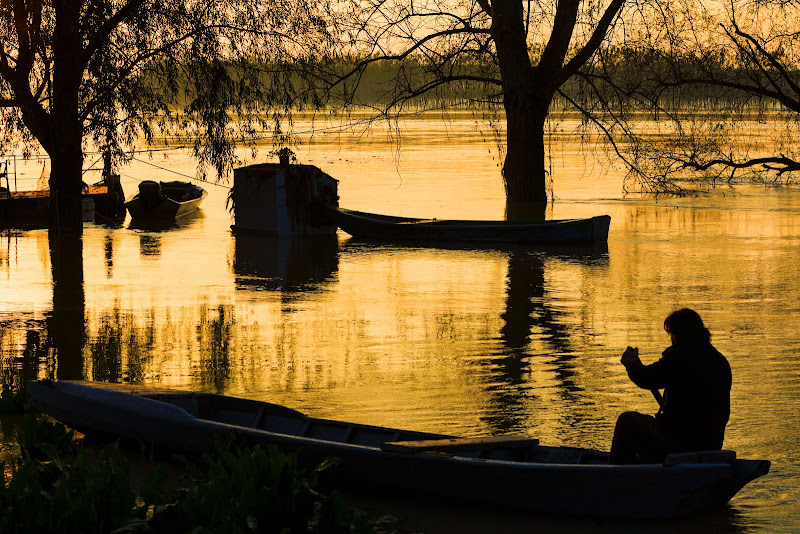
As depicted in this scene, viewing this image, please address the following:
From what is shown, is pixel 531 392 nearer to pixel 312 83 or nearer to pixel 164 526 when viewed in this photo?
pixel 164 526

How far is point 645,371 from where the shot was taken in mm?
8438

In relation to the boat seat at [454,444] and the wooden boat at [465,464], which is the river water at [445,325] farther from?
the boat seat at [454,444]

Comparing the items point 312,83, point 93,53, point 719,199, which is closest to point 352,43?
point 312,83

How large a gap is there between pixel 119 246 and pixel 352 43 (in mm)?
7121

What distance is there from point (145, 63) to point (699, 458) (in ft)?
59.8

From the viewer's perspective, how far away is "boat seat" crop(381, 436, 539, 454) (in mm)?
8773

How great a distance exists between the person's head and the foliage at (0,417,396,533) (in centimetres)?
237

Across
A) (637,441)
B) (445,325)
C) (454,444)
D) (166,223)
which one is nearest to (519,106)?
(166,223)

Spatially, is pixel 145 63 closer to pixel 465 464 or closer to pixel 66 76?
pixel 66 76

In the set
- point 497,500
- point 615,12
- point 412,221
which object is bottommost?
point 497,500

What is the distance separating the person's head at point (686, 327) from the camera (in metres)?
8.32

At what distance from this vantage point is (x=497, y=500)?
8.62m

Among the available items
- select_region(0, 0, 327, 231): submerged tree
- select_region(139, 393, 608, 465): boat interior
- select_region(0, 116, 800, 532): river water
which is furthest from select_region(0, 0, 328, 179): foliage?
select_region(139, 393, 608, 465): boat interior

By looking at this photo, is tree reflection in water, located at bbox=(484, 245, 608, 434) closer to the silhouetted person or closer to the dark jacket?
the silhouetted person
